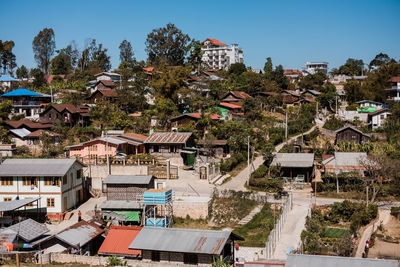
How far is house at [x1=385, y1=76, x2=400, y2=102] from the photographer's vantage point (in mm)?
57697

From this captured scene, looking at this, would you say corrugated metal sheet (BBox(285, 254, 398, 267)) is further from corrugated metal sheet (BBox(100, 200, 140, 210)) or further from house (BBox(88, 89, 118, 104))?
house (BBox(88, 89, 118, 104))

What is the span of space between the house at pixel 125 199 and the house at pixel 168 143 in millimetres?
6374

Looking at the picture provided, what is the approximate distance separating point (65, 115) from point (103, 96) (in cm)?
625

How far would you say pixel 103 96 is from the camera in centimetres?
5381

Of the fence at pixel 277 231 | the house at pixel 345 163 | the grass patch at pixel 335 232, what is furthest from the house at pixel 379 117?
the grass patch at pixel 335 232

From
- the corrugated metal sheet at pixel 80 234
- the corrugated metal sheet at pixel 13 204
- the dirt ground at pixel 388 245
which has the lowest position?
the dirt ground at pixel 388 245

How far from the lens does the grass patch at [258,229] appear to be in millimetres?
25156

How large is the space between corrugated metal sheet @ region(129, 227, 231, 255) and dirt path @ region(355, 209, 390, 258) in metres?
7.50

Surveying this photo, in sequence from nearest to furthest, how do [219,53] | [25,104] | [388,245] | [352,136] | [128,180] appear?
[388,245] → [128,180] → [352,136] → [25,104] → [219,53]

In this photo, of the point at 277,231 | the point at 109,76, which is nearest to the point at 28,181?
the point at 277,231

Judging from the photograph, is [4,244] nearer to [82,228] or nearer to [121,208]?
[82,228]

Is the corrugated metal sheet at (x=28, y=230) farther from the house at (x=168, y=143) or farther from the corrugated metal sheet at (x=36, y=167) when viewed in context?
the house at (x=168, y=143)

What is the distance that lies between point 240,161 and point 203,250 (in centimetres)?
1857

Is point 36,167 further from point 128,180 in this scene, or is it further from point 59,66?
point 59,66
